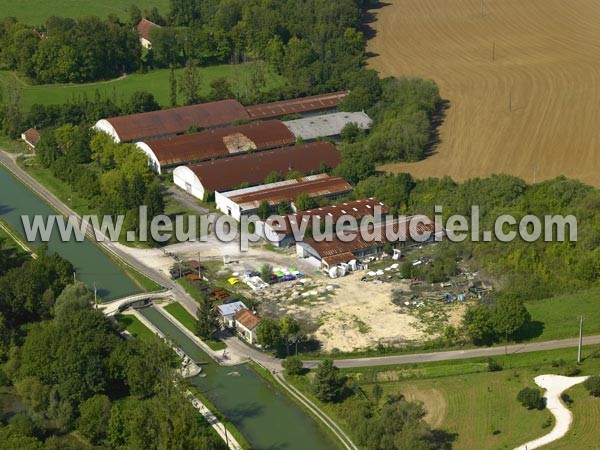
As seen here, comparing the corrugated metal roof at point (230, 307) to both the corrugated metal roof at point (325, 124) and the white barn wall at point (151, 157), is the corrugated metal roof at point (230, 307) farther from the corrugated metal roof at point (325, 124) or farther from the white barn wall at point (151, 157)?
the corrugated metal roof at point (325, 124)

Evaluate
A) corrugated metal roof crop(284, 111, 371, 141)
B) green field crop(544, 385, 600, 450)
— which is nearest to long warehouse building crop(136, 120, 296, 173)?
corrugated metal roof crop(284, 111, 371, 141)

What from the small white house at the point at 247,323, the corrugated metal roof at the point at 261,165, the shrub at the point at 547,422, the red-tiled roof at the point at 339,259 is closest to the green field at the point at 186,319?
the small white house at the point at 247,323

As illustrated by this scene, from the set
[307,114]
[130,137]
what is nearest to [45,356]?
[130,137]

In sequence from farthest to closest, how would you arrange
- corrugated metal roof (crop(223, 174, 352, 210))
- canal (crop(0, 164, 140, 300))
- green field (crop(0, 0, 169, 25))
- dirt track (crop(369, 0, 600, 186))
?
green field (crop(0, 0, 169, 25)) → dirt track (crop(369, 0, 600, 186)) → corrugated metal roof (crop(223, 174, 352, 210)) → canal (crop(0, 164, 140, 300))

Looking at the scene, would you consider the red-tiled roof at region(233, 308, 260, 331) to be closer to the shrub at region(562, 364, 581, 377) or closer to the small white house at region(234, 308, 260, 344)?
the small white house at region(234, 308, 260, 344)

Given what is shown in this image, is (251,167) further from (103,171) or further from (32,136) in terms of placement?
(32,136)

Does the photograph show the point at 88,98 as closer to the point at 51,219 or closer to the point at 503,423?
the point at 51,219

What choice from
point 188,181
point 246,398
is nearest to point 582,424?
point 246,398
